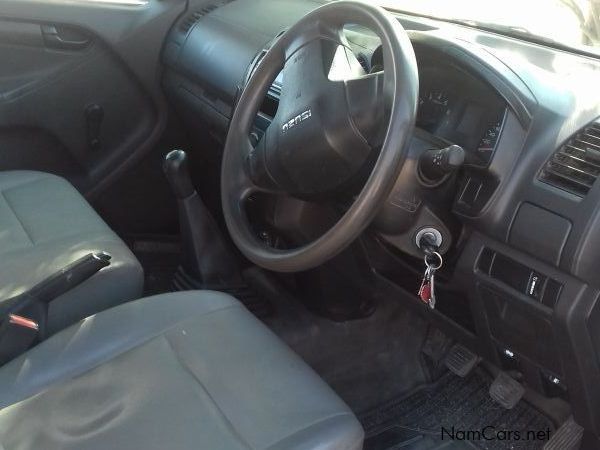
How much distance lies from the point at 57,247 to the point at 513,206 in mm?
906

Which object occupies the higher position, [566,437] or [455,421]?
[566,437]

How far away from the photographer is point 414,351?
79.4 inches

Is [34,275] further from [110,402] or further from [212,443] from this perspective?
[212,443]

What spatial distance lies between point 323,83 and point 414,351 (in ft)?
3.17

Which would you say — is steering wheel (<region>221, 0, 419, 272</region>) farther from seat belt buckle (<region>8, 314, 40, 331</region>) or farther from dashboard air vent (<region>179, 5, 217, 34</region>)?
dashboard air vent (<region>179, 5, 217, 34</region>)

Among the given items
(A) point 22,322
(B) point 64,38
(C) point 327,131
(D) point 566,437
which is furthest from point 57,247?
(D) point 566,437

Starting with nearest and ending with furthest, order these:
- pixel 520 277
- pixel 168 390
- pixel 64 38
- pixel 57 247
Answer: pixel 168 390 → pixel 520 277 → pixel 57 247 → pixel 64 38

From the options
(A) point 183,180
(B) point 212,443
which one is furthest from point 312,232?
(B) point 212,443

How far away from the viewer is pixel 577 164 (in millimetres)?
1196

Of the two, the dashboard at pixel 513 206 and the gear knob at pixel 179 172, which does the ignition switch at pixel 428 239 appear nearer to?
the dashboard at pixel 513 206

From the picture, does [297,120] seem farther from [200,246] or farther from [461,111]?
[200,246]

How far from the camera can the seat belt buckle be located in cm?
131

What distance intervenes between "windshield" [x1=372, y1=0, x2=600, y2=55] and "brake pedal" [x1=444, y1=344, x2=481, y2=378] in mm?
770

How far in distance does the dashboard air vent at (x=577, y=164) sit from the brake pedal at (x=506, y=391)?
741 mm
